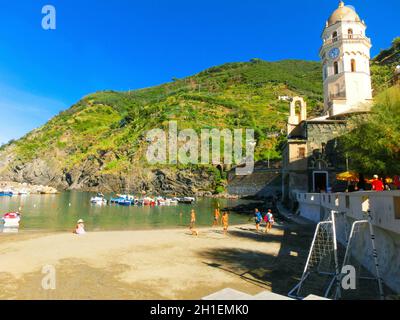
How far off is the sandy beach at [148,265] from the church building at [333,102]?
17.6 meters

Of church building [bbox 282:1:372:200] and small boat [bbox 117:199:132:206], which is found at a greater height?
church building [bbox 282:1:372:200]

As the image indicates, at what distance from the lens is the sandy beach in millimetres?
10758

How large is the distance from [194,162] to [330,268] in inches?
3389

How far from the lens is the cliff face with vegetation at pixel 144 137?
98.6m

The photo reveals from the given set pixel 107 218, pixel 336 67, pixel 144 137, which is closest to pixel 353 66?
pixel 336 67

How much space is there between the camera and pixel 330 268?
44.3 feet

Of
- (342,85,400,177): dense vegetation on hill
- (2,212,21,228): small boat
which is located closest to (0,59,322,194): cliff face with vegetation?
(342,85,400,177): dense vegetation on hill

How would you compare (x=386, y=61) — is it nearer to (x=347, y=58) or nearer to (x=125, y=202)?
(x=347, y=58)

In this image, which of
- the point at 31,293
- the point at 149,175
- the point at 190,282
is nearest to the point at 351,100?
the point at 190,282

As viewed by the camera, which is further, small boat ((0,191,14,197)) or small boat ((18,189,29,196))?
small boat ((18,189,29,196))

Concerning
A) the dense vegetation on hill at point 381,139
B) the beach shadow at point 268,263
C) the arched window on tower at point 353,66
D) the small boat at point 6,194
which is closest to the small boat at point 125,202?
the small boat at point 6,194

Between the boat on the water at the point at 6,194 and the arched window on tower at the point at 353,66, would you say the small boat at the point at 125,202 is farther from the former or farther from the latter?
the arched window on tower at the point at 353,66

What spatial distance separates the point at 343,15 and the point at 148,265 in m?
42.6

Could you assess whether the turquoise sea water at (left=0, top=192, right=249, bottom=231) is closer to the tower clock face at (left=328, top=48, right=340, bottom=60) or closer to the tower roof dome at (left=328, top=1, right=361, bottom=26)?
the tower clock face at (left=328, top=48, right=340, bottom=60)
